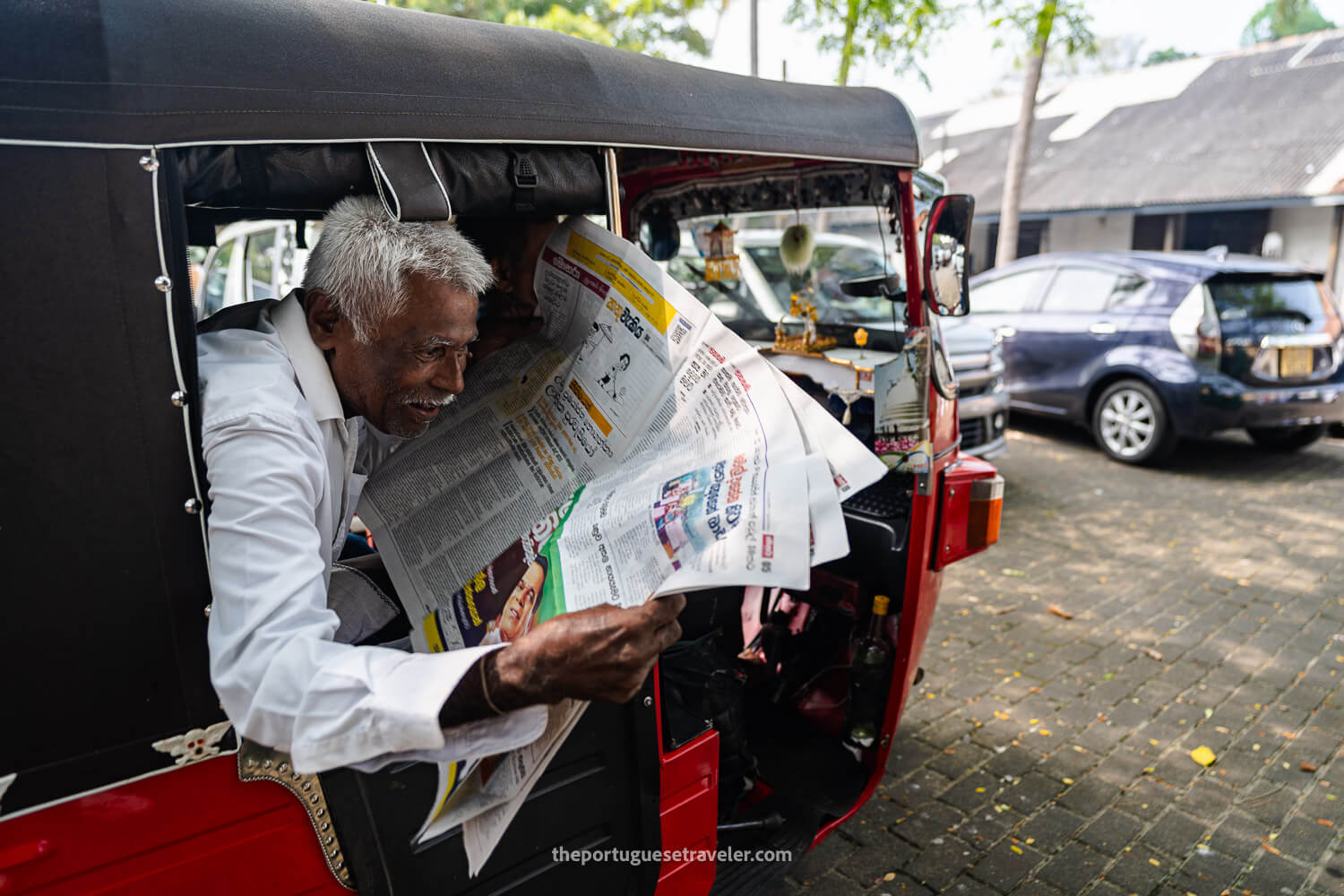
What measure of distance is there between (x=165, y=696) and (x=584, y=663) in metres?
0.60

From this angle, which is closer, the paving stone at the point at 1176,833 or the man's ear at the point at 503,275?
the man's ear at the point at 503,275

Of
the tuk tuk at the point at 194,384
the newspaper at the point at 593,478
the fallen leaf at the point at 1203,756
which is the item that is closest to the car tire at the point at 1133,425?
the fallen leaf at the point at 1203,756

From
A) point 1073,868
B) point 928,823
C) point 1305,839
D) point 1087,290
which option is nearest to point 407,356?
point 928,823

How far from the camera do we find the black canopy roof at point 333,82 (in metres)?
1.01

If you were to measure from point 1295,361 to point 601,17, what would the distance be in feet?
50.8

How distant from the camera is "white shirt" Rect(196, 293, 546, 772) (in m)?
0.99

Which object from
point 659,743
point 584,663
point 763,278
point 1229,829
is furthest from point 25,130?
point 763,278

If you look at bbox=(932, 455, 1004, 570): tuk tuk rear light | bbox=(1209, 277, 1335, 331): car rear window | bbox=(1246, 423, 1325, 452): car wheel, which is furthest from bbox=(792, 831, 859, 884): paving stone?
bbox=(1246, 423, 1325, 452): car wheel

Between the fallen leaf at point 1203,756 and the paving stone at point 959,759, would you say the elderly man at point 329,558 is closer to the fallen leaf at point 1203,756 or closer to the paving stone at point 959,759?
the paving stone at point 959,759

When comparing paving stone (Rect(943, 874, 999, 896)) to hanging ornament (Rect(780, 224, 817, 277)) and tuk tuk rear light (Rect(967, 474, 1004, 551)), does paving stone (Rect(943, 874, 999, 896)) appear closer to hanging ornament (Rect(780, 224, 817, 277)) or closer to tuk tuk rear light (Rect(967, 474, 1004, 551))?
tuk tuk rear light (Rect(967, 474, 1004, 551))

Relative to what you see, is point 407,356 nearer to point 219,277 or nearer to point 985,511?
point 985,511

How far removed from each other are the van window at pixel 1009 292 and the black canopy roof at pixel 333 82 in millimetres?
6908

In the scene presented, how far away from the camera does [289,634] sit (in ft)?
3.37

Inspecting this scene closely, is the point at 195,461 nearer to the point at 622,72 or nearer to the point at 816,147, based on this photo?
the point at 622,72
